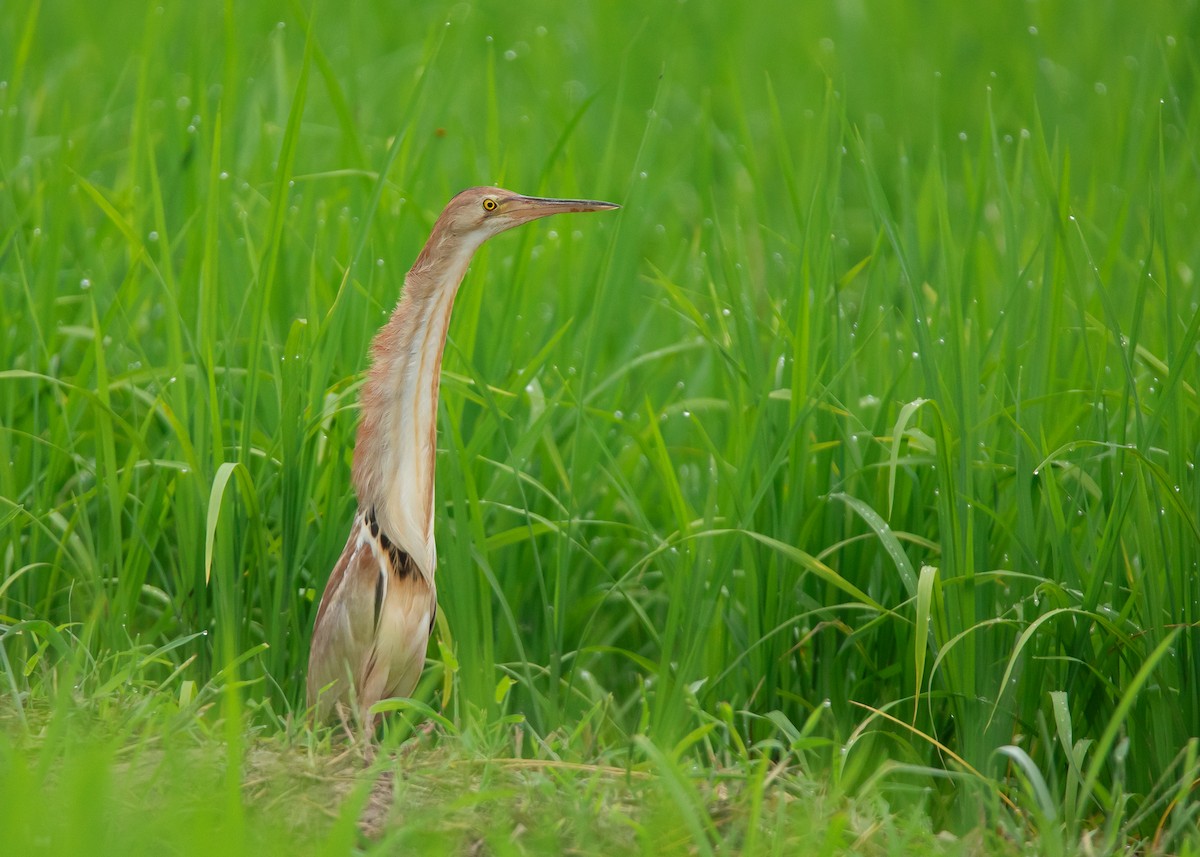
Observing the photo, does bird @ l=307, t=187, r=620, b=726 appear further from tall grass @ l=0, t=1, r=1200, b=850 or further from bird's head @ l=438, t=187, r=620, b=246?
tall grass @ l=0, t=1, r=1200, b=850

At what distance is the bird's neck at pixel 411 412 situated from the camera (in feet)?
9.70

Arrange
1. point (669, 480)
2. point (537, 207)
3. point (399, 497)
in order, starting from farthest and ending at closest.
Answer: point (669, 480) < point (537, 207) < point (399, 497)

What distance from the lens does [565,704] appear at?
3230mm

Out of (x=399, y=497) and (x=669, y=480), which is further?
(x=669, y=480)

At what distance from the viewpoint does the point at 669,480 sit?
3.24 metres

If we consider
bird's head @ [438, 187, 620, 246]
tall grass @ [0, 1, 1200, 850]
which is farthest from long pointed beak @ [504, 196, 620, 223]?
tall grass @ [0, 1, 1200, 850]

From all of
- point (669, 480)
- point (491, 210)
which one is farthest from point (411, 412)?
point (669, 480)

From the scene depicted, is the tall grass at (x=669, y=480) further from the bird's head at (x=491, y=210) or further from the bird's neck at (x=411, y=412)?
the bird's head at (x=491, y=210)

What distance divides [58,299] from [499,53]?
169 inches

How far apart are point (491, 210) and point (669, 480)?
2.55 ft

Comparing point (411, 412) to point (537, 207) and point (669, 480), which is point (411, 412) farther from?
point (669, 480)

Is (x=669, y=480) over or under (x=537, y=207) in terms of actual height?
under

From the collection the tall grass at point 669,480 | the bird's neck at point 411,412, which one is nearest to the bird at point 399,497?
the bird's neck at point 411,412

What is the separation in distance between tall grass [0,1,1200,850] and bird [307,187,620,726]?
0.43ft
